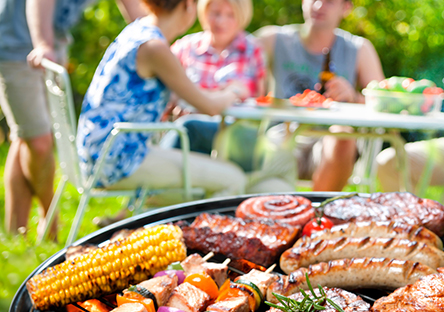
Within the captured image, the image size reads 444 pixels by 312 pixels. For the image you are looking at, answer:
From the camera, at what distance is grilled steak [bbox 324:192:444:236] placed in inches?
66.3

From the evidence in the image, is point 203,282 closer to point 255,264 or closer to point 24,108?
point 255,264

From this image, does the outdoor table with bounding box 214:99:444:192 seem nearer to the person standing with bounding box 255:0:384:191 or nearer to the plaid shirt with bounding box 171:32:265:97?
the plaid shirt with bounding box 171:32:265:97

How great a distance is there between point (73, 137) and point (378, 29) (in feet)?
19.1

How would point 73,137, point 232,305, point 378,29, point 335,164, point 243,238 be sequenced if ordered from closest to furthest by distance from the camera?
point 232,305, point 243,238, point 73,137, point 335,164, point 378,29

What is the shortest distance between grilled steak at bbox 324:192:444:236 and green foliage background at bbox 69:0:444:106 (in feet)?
18.4

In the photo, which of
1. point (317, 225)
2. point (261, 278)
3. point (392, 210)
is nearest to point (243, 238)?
point (261, 278)

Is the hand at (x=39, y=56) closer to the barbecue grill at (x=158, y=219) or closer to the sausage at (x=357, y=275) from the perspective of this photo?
the barbecue grill at (x=158, y=219)

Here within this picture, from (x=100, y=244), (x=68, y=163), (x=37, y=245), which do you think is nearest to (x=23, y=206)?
(x=37, y=245)

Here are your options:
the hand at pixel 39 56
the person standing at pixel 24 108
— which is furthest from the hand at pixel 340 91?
the hand at pixel 39 56

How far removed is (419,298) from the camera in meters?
1.12

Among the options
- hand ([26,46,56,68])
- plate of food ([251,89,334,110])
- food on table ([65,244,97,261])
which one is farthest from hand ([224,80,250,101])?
food on table ([65,244,97,261])

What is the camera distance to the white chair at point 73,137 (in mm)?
2689

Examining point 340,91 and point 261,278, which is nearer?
point 261,278

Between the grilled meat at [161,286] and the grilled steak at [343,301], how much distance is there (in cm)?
33
